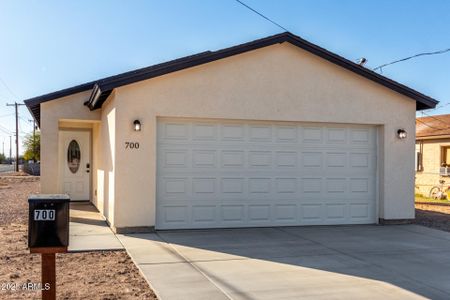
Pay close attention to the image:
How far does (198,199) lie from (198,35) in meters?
5.33

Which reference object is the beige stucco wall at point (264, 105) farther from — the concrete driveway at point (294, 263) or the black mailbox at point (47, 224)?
the black mailbox at point (47, 224)

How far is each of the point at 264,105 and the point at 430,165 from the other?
16037mm

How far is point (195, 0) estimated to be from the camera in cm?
1184

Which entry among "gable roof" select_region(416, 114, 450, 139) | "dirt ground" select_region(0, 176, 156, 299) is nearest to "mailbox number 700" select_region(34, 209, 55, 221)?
"dirt ground" select_region(0, 176, 156, 299)

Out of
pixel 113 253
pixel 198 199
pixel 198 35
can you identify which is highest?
pixel 198 35

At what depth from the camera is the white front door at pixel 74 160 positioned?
50.8 ft

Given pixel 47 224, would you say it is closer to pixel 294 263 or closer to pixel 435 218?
pixel 294 263

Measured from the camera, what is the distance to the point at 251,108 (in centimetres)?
1024

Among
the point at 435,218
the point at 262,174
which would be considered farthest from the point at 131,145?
the point at 435,218

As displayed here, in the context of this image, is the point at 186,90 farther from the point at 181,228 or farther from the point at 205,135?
the point at 181,228

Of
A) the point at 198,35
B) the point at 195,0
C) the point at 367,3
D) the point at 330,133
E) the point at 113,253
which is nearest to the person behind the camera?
the point at 113,253

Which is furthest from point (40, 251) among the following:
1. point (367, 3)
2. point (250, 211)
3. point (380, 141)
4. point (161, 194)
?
point (367, 3)

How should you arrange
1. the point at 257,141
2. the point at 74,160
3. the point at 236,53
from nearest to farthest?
the point at 236,53, the point at 257,141, the point at 74,160

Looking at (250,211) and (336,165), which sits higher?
(336,165)
